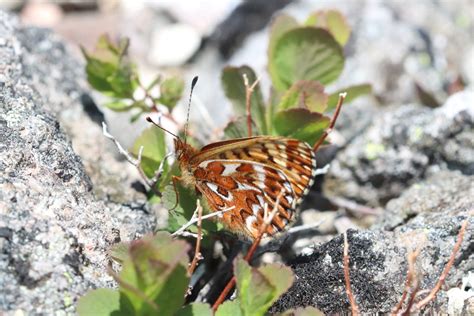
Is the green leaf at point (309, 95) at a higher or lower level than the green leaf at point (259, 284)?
higher

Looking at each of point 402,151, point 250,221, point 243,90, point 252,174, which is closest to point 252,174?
point 252,174

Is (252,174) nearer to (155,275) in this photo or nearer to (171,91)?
(171,91)

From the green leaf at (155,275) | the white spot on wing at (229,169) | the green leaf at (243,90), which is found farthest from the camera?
the green leaf at (243,90)

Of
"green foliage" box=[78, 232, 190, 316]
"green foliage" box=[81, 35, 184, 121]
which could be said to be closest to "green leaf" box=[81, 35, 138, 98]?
"green foliage" box=[81, 35, 184, 121]

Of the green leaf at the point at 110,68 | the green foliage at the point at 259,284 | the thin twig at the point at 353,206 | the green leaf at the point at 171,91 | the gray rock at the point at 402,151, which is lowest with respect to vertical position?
the thin twig at the point at 353,206

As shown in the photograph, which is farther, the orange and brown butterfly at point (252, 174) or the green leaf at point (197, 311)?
the orange and brown butterfly at point (252, 174)

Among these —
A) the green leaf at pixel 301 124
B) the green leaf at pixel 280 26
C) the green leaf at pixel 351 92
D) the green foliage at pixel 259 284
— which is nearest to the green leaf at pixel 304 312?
the green foliage at pixel 259 284

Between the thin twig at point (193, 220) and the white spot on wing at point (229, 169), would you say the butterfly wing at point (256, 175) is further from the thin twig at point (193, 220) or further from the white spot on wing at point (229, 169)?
the thin twig at point (193, 220)

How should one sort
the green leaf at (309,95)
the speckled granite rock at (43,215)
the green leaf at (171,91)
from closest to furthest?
the speckled granite rock at (43,215)
the green leaf at (309,95)
the green leaf at (171,91)
